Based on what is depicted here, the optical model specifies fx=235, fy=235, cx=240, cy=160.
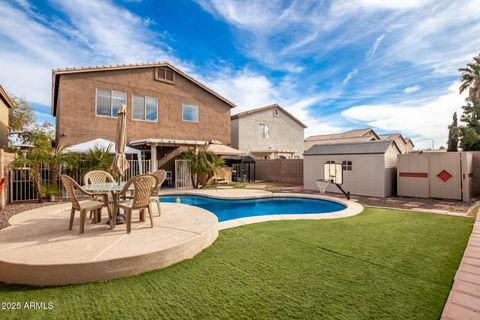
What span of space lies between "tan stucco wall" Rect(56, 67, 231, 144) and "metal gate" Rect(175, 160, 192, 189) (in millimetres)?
3679

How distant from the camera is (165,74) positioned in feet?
61.2

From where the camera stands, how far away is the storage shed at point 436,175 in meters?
11.0

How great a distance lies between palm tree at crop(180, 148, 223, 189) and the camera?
15.3 meters

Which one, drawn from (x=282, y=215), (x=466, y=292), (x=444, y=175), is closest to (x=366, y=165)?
(x=444, y=175)

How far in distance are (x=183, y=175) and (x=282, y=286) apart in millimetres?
13622

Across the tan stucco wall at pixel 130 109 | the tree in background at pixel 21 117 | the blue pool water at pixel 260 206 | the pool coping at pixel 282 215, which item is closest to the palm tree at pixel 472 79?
the pool coping at pixel 282 215

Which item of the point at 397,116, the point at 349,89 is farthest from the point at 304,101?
the point at 397,116

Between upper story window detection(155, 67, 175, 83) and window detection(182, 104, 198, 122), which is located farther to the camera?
window detection(182, 104, 198, 122)

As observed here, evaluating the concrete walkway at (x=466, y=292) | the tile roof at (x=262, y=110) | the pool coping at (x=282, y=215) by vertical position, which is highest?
the tile roof at (x=262, y=110)

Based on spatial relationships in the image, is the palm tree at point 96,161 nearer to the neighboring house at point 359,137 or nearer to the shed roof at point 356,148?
the shed roof at point 356,148

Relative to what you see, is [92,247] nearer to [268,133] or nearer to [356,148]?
[356,148]

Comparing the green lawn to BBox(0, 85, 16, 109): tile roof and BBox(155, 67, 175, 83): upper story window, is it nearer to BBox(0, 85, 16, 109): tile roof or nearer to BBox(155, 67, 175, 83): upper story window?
BBox(0, 85, 16, 109): tile roof

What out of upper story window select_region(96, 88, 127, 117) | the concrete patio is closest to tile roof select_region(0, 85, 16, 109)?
upper story window select_region(96, 88, 127, 117)

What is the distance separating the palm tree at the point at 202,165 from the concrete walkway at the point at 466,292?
12807 mm
